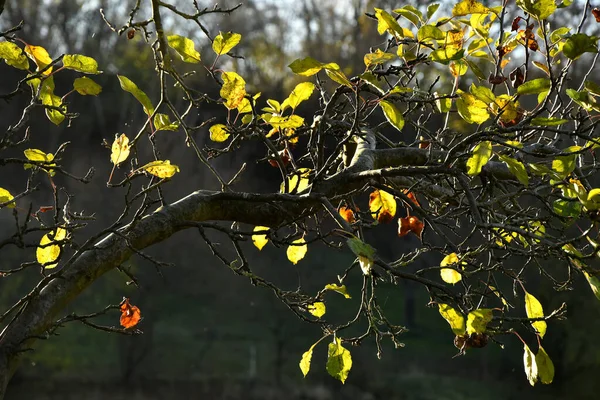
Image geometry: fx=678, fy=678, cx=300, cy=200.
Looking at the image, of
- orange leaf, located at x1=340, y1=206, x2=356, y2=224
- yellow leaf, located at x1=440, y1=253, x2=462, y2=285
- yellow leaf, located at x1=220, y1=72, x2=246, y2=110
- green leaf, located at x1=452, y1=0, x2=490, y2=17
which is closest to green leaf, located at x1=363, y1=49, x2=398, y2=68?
green leaf, located at x1=452, y1=0, x2=490, y2=17

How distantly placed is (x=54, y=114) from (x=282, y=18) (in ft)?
20.6

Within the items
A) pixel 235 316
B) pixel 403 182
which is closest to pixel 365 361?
pixel 235 316

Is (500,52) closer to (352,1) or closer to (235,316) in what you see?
(235,316)

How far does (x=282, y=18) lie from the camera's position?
280 inches

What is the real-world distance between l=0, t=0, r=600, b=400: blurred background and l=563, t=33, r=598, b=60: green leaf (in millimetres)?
4950

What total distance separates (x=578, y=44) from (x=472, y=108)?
0.50 feet

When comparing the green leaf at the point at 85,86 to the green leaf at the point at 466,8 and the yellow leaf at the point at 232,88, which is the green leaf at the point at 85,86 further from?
the green leaf at the point at 466,8

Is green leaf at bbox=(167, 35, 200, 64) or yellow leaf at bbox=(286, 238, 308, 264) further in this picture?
yellow leaf at bbox=(286, 238, 308, 264)

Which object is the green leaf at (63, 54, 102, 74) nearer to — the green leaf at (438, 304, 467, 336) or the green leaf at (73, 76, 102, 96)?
the green leaf at (73, 76, 102, 96)

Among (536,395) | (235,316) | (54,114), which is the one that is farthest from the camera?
(235,316)

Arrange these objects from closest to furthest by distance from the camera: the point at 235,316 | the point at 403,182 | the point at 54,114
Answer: the point at 54,114
the point at 403,182
the point at 235,316

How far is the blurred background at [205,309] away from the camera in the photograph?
5.95 metres

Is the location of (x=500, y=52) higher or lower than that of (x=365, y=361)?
higher

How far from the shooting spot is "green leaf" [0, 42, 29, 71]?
37.5 inches
